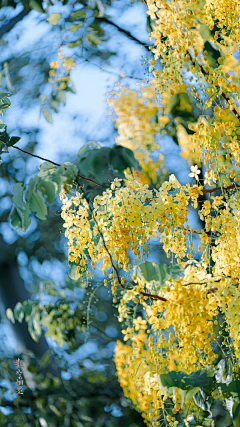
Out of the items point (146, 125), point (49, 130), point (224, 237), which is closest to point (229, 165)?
point (224, 237)

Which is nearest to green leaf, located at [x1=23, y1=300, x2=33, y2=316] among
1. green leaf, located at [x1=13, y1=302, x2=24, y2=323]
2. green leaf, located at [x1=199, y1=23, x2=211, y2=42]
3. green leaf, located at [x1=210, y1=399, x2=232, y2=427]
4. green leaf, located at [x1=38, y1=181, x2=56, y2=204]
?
green leaf, located at [x1=13, y1=302, x2=24, y2=323]

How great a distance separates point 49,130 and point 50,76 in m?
0.20

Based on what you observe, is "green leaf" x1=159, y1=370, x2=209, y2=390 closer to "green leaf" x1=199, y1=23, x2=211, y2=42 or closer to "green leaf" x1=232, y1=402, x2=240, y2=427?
"green leaf" x1=232, y1=402, x2=240, y2=427

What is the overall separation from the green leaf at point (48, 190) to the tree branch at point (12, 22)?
1065mm

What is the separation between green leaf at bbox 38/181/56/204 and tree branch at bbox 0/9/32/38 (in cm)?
106

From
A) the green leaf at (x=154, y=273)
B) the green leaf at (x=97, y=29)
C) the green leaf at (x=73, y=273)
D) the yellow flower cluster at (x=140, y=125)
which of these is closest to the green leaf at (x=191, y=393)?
the green leaf at (x=154, y=273)

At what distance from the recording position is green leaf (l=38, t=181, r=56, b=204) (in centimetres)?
56

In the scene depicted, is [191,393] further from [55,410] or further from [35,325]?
[55,410]

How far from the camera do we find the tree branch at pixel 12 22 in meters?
1.35

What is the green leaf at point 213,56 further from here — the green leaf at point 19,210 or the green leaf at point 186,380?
the green leaf at point 186,380

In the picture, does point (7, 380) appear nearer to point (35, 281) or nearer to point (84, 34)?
point (35, 281)

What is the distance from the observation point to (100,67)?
1353mm

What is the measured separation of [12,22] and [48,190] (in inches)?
43.2

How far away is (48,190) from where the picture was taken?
56 centimetres
